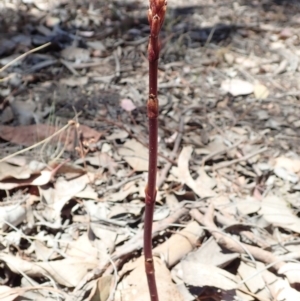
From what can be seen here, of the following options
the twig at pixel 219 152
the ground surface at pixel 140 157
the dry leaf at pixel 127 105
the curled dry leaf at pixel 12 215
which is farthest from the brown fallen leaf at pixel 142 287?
the dry leaf at pixel 127 105

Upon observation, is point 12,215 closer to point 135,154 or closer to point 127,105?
point 135,154

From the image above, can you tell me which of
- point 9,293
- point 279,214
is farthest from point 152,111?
point 279,214

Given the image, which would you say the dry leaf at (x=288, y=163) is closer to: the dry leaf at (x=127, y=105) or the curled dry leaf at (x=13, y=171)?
the dry leaf at (x=127, y=105)

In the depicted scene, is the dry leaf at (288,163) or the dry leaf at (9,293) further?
the dry leaf at (288,163)

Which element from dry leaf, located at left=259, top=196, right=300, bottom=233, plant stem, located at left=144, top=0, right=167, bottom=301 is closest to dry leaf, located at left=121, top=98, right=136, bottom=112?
dry leaf, located at left=259, top=196, right=300, bottom=233

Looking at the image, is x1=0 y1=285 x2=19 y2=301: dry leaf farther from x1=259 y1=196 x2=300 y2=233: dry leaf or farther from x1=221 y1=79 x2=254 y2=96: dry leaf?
x1=221 y1=79 x2=254 y2=96: dry leaf

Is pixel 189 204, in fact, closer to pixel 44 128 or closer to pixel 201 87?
pixel 44 128

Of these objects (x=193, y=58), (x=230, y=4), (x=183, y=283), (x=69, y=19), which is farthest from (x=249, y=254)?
(x=230, y=4)
